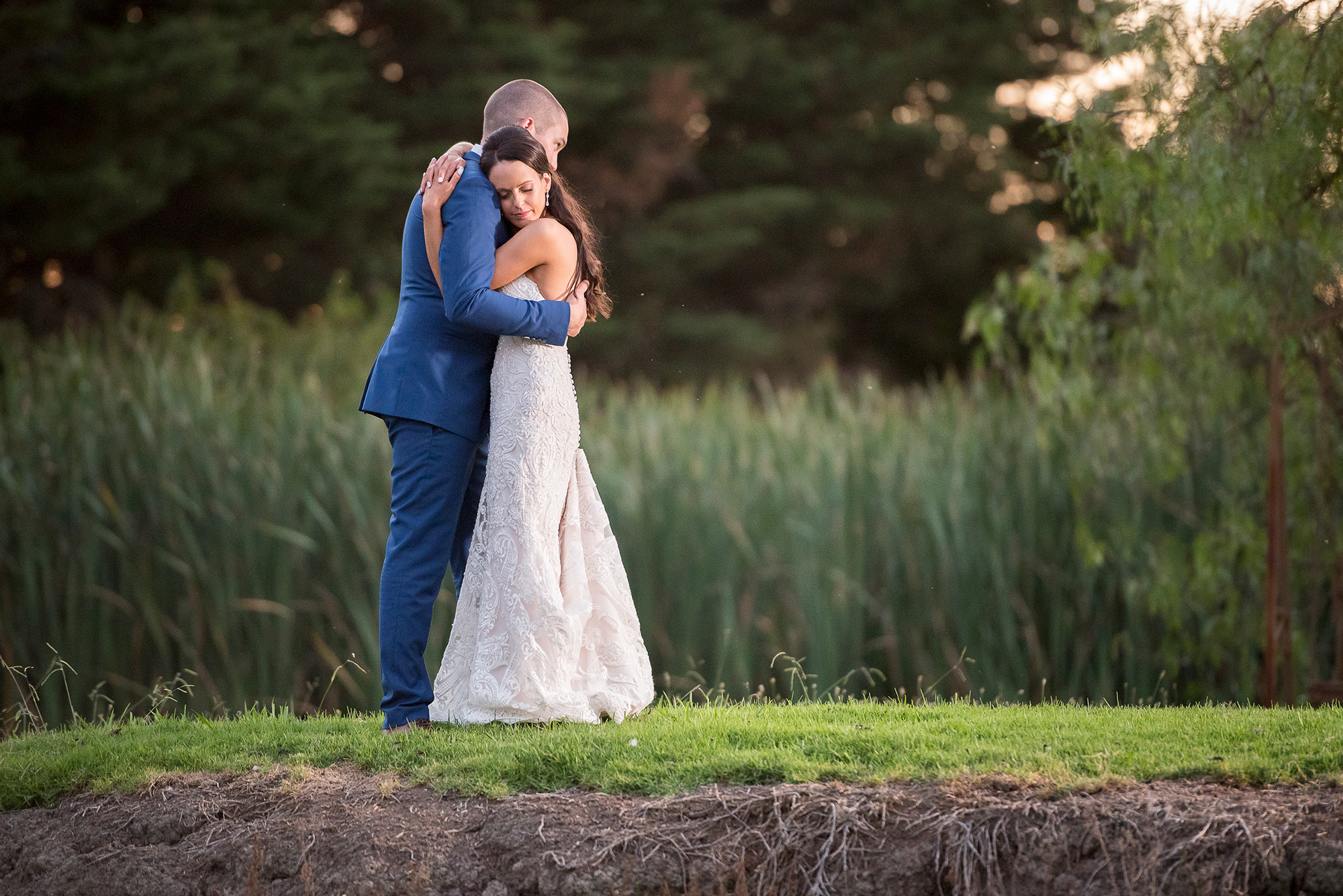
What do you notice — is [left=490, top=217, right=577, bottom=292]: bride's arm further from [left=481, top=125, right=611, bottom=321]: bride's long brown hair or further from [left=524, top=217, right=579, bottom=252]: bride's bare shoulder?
[left=481, top=125, right=611, bottom=321]: bride's long brown hair

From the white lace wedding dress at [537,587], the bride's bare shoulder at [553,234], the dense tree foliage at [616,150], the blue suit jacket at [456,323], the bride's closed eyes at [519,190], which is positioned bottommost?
the white lace wedding dress at [537,587]

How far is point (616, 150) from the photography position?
14.9 m

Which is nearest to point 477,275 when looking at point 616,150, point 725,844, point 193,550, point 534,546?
point 534,546

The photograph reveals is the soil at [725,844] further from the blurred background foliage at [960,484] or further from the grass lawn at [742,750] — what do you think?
the blurred background foliage at [960,484]

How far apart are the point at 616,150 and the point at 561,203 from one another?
12.1m

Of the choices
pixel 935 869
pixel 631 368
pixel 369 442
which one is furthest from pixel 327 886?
pixel 631 368

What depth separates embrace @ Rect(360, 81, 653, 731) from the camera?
298 cm

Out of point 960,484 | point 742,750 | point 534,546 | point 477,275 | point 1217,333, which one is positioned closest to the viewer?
point 742,750

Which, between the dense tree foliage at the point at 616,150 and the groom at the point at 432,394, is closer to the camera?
the groom at the point at 432,394

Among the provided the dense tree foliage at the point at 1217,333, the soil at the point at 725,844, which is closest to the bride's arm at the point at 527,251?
the soil at the point at 725,844

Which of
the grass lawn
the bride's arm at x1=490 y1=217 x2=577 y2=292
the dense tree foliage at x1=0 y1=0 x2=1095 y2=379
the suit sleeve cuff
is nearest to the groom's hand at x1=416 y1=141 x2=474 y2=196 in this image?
the bride's arm at x1=490 y1=217 x2=577 y2=292

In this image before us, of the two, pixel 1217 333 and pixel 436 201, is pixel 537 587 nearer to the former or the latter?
pixel 436 201

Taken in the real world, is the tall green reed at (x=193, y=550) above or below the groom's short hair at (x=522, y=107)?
below

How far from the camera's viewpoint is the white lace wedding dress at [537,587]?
2.99m
